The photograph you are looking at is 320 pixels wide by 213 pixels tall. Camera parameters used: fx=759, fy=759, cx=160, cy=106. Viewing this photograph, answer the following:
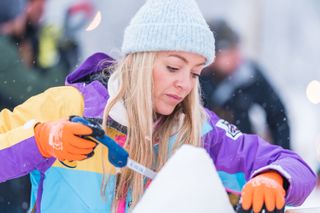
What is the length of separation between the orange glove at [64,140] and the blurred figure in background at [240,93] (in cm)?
179

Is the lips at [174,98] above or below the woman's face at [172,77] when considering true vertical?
below

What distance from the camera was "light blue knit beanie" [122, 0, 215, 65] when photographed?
1832 millimetres

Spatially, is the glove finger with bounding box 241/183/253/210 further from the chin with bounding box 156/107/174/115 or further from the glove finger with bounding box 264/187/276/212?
the chin with bounding box 156/107/174/115

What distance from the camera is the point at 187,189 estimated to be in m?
1.37

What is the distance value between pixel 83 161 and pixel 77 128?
0.96 feet

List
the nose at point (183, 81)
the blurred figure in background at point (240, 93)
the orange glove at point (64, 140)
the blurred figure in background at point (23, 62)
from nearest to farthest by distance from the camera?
the orange glove at point (64, 140), the nose at point (183, 81), the blurred figure in background at point (23, 62), the blurred figure in background at point (240, 93)

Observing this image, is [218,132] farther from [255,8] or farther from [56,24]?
[255,8]

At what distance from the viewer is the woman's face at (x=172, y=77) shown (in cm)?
182

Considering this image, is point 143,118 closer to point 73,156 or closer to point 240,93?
point 73,156

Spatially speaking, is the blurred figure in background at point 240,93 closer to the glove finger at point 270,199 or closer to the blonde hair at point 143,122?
the blonde hair at point 143,122

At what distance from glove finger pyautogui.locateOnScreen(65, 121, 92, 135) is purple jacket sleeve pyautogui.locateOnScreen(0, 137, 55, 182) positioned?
145 millimetres

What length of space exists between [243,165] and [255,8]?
2.27 meters

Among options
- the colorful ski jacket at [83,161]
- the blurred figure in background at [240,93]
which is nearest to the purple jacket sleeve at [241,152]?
the colorful ski jacket at [83,161]

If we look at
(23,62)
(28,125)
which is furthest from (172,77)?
(23,62)
